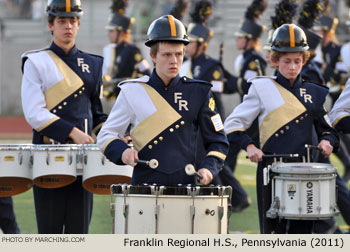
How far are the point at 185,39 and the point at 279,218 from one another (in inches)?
57.7

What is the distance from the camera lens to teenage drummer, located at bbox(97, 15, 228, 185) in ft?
19.9

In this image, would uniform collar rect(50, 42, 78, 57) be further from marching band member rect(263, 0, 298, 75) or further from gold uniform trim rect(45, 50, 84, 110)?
marching band member rect(263, 0, 298, 75)

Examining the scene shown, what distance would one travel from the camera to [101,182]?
7.33 meters

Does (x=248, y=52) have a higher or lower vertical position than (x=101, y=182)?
higher

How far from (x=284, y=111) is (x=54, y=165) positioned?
67.2 inches

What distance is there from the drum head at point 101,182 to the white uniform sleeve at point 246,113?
3.04 ft

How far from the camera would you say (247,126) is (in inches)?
306

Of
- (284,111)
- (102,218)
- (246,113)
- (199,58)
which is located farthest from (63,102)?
(199,58)

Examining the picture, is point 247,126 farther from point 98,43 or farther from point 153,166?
point 98,43

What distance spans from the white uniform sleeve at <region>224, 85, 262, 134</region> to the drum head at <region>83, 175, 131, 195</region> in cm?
93

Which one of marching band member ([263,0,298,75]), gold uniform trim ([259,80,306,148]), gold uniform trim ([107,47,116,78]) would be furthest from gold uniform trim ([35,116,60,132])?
gold uniform trim ([107,47,116,78])

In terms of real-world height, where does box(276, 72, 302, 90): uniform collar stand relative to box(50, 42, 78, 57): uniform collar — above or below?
below

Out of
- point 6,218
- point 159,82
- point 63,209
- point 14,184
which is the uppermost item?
point 159,82

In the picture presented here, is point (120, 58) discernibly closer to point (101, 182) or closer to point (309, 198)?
point (101, 182)
